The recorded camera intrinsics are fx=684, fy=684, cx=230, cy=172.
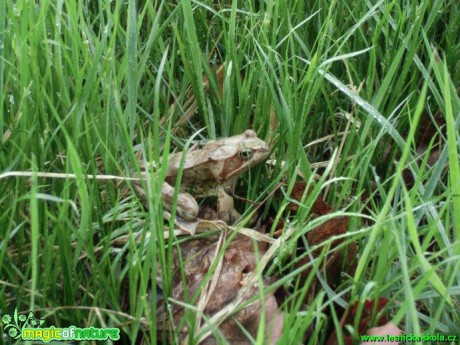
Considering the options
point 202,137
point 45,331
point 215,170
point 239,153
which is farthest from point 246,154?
point 45,331

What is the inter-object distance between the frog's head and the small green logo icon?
89cm

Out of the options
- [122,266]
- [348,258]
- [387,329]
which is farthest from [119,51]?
[387,329]

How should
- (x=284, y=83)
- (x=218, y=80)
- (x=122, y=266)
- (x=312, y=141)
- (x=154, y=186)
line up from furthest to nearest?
(x=218, y=80) < (x=312, y=141) < (x=284, y=83) < (x=122, y=266) < (x=154, y=186)

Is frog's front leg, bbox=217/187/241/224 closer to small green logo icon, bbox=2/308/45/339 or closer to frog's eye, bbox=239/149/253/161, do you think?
frog's eye, bbox=239/149/253/161

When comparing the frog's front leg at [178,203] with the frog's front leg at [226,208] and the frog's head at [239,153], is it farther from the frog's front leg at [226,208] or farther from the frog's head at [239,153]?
the frog's head at [239,153]

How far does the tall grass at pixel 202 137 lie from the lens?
1720 millimetres

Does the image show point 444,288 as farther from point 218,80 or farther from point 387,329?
point 218,80

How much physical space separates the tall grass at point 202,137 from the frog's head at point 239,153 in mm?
62

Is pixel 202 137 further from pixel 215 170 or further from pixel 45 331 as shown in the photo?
pixel 45 331

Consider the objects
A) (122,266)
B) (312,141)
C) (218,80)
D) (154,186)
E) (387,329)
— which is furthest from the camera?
(218,80)

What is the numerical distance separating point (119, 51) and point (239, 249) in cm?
117

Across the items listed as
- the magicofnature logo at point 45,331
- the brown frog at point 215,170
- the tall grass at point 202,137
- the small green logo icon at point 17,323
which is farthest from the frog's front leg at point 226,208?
the small green logo icon at point 17,323

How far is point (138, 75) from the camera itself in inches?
91.6

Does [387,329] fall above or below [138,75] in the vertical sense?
below
